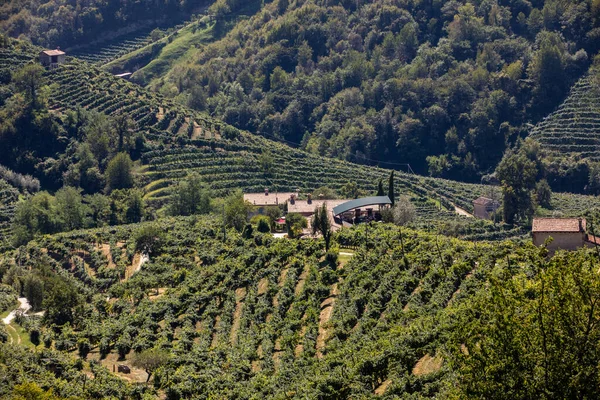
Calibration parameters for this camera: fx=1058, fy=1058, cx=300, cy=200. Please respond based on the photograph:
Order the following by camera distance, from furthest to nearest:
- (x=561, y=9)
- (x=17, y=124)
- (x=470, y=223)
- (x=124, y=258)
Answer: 1. (x=561, y=9)
2. (x=17, y=124)
3. (x=470, y=223)
4. (x=124, y=258)

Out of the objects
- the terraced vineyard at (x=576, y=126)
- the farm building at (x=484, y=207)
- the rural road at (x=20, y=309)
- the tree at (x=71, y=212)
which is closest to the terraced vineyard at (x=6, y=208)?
the tree at (x=71, y=212)

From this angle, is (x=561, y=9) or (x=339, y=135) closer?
(x=339, y=135)

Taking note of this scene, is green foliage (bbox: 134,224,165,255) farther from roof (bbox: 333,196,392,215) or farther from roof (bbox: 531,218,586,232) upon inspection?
roof (bbox: 531,218,586,232)

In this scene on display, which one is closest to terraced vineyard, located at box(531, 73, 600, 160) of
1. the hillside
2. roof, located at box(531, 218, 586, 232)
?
the hillside

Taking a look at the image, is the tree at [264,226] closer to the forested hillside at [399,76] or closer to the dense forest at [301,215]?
the dense forest at [301,215]

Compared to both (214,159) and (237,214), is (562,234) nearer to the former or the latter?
(237,214)

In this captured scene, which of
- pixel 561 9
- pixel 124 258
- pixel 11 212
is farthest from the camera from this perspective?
pixel 561 9

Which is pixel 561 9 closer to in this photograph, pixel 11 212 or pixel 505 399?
pixel 11 212

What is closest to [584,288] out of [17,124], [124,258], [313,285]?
[313,285]
